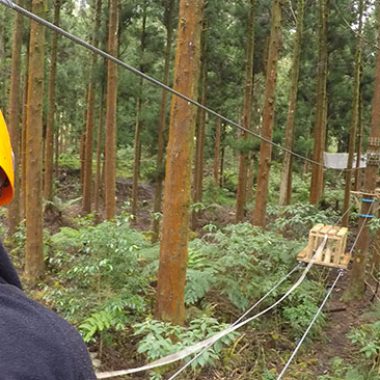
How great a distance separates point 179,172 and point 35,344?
4.73 meters

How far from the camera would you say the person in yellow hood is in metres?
0.75

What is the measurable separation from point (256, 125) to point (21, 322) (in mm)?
21152

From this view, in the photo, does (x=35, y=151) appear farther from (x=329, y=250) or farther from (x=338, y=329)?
(x=338, y=329)

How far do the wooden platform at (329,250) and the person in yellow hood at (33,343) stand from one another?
670cm

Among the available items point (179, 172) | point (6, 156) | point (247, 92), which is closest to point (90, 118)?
point (247, 92)

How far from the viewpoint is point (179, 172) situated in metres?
5.50

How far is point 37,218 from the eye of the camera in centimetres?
884

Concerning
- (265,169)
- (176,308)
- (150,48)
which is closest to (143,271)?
(176,308)

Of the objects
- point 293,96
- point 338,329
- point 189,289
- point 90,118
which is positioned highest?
point 293,96

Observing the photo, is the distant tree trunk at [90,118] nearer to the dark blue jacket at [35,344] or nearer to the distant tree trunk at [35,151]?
the distant tree trunk at [35,151]

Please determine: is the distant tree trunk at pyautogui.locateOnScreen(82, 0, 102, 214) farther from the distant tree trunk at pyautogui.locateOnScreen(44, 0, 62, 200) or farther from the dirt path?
the dirt path

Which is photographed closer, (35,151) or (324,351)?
(324,351)

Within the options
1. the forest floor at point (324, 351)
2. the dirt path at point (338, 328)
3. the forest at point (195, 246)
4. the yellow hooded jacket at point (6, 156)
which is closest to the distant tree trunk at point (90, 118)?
the forest at point (195, 246)

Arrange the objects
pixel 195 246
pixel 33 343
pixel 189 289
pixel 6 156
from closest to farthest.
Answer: pixel 33 343 < pixel 6 156 < pixel 189 289 < pixel 195 246
